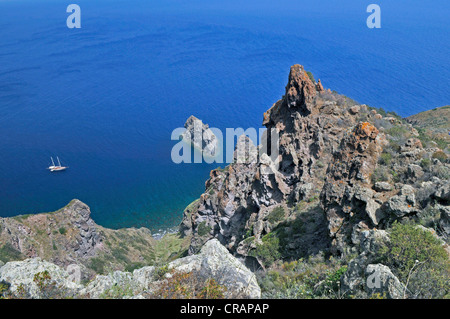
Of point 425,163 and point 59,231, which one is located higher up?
point 425,163

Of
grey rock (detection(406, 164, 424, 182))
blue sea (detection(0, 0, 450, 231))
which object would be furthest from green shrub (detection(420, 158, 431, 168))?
blue sea (detection(0, 0, 450, 231))

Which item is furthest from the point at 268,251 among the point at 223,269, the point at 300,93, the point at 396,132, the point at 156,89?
the point at 156,89

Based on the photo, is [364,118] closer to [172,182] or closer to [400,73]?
[172,182]

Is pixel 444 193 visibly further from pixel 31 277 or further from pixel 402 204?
pixel 31 277

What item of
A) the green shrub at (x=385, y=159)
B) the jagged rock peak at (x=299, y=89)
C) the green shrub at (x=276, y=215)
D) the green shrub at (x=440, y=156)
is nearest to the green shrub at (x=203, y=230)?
the green shrub at (x=276, y=215)

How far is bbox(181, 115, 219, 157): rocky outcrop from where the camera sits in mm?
105469

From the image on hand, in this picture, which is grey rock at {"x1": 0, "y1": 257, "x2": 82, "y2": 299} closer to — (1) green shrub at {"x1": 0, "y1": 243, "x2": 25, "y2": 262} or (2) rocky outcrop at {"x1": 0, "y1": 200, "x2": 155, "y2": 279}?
(2) rocky outcrop at {"x1": 0, "y1": 200, "x2": 155, "y2": 279}

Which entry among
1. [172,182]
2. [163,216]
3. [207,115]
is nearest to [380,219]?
[163,216]

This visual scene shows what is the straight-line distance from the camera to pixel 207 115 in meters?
120

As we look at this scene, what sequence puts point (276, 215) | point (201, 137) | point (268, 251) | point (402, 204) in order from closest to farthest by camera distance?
point (402, 204) < point (268, 251) < point (276, 215) < point (201, 137)

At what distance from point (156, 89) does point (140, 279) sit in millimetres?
137477

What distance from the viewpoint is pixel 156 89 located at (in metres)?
140

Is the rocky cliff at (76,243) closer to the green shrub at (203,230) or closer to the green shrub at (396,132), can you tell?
the green shrub at (203,230)

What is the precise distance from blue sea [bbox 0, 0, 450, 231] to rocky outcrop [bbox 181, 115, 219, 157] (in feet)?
23.5
